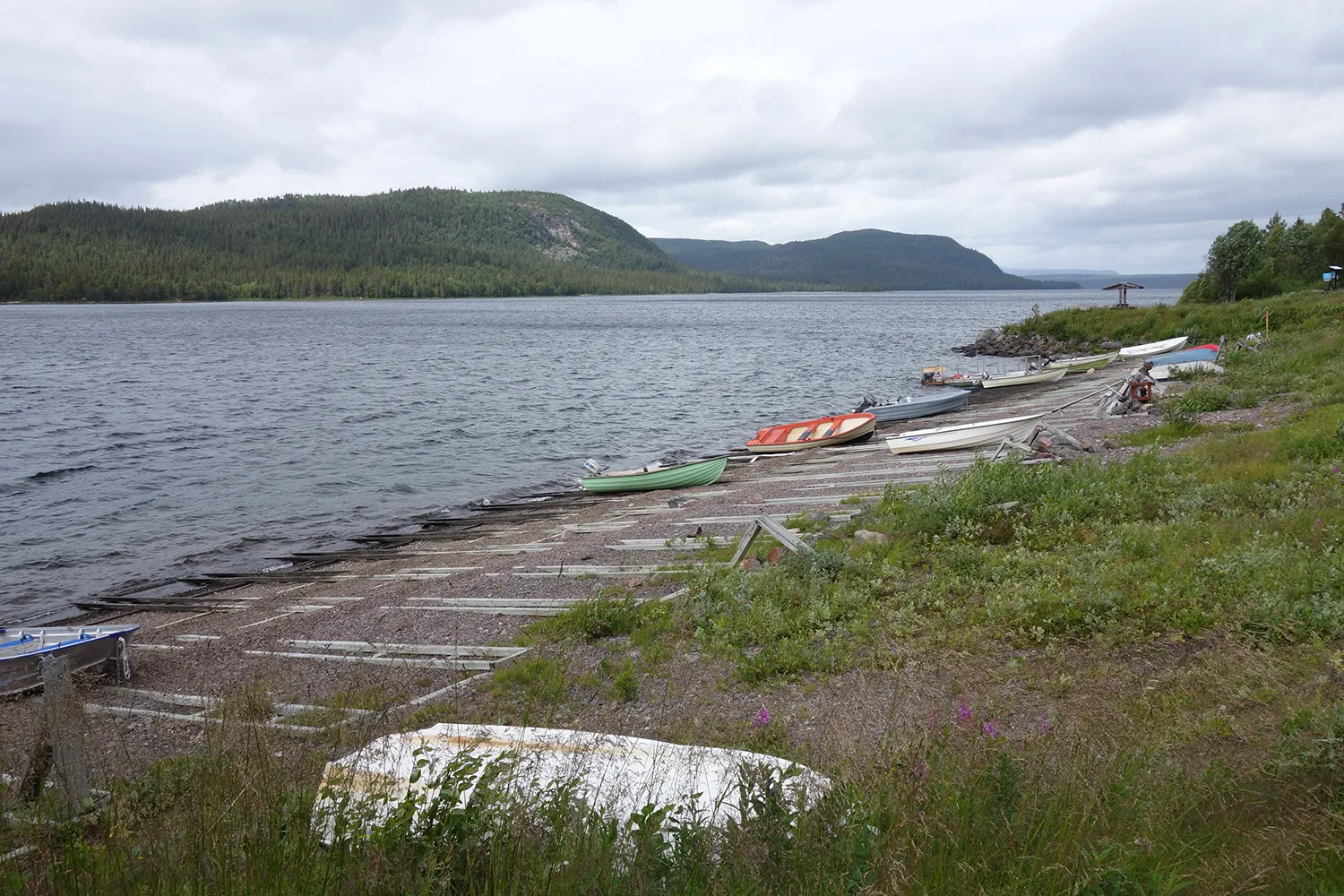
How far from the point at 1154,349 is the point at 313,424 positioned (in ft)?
141

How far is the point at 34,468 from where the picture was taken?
29.2 metres

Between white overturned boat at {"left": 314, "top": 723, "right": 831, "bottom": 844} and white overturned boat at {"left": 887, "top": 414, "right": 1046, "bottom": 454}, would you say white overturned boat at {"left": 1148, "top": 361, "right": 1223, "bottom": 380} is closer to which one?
white overturned boat at {"left": 887, "top": 414, "right": 1046, "bottom": 454}

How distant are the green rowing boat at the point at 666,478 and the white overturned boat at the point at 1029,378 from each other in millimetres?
23389

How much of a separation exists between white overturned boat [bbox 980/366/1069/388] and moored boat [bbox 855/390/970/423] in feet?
24.6

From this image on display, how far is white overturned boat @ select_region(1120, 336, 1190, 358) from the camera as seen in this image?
4050 cm

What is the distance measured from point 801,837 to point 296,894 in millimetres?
2225

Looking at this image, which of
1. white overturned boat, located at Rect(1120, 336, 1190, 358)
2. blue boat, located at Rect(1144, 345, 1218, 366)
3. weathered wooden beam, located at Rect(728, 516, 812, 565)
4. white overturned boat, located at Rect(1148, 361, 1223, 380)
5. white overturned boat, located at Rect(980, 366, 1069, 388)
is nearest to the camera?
weathered wooden beam, located at Rect(728, 516, 812, 565)

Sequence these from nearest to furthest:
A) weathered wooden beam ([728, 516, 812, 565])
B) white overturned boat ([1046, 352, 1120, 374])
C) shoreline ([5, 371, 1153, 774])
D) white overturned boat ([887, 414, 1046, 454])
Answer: shoreline ([5, 371, 1153, 774]) → weathered wooden beam ([728, 516, 812, 565]) → white overturned boat ([887, 414, 1046, 454]) → white overturned boat ([1046, 352, 1120, 374])

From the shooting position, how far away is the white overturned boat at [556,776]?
13.3 ft

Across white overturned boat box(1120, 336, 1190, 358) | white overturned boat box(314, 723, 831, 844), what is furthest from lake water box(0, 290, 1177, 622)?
white overturned boat box(314, 723, 831, 844)

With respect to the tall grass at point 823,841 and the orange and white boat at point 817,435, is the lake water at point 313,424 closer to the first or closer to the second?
the orange and white boat at point 817,435

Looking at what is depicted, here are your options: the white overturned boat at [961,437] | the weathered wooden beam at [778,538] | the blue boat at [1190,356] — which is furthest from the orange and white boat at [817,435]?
the weathered wooden beam at [778,538]

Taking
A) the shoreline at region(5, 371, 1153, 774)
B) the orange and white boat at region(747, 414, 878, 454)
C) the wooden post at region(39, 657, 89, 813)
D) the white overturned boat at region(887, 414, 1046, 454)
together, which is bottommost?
the shoreline at region(5, 371, 1153, 774)

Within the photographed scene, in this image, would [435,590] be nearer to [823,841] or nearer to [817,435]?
[823,841]
